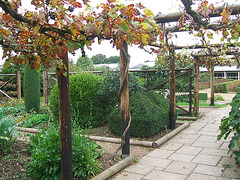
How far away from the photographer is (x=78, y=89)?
6570mm

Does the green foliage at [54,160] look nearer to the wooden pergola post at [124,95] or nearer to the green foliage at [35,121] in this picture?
the wooden pergola post at [124,95]

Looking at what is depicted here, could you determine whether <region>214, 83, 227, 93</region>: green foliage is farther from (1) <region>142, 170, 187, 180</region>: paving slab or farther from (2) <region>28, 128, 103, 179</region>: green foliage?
(2) <region>28, 128, 103, 179</region>: green foliage

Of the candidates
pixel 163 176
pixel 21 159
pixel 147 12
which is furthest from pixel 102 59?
pixel 147 12

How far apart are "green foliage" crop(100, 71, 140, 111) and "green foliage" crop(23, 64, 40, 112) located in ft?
10.9

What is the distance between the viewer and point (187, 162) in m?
4.14

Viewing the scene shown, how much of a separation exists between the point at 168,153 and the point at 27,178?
2555 millimetres

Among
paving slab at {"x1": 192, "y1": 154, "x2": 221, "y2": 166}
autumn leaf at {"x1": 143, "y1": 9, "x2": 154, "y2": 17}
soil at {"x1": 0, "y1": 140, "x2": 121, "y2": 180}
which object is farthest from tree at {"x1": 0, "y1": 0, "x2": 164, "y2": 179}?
paving slab at {"x1": 192, "y1": 154, "x2": 221, "y2": 166}

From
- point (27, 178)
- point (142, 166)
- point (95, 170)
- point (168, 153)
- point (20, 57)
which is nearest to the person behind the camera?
point (20, 57)

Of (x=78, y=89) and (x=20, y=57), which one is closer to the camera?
(x=20, y=57)

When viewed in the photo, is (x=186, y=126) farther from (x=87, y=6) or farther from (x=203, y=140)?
(x=87, y=6)

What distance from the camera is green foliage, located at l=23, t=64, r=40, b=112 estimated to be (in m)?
9.14

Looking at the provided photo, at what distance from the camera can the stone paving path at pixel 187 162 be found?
11.7 feet

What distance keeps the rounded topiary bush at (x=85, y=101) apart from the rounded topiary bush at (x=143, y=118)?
0.94 metres

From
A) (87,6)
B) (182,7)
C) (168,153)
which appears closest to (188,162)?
(168,153)
